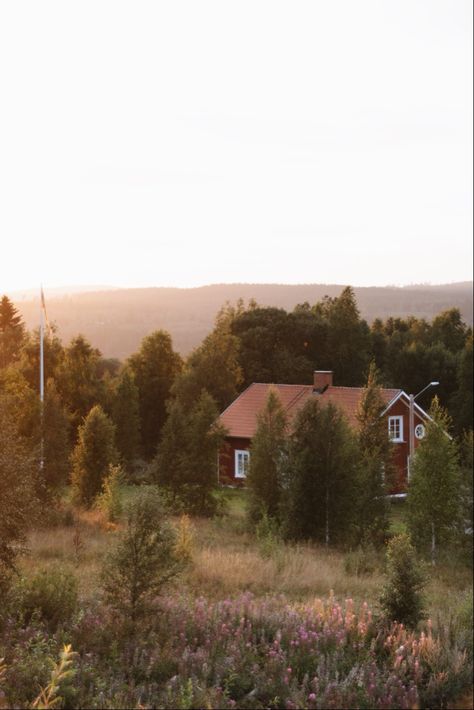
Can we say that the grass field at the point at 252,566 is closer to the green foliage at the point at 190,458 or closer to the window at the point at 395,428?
the green foliage at the point at 190,458

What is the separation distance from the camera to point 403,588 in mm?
8172

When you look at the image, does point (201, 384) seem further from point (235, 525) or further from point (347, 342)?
point (235, 525)

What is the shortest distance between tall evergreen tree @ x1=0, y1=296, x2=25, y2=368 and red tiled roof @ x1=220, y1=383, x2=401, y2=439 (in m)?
2.85

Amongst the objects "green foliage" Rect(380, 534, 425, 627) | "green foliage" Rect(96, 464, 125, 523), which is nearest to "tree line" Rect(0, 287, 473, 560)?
"green foliage" Rect(96, 464, 125, 523)

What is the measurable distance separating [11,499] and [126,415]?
Answer: 151 inches

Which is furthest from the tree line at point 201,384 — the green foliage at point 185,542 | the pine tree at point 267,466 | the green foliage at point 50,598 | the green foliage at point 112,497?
the green foliage at point 50,598

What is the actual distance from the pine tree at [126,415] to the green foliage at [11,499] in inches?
117

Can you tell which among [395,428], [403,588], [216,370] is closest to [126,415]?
[216,370]

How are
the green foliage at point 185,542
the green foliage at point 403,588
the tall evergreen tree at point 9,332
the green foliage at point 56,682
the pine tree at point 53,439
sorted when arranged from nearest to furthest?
the green foliage at point 56,682, the green foliage at point 403,588, the tall evergreen tree at point 9,332, the green foliage at point 185,542, the pine tree at point 53,439

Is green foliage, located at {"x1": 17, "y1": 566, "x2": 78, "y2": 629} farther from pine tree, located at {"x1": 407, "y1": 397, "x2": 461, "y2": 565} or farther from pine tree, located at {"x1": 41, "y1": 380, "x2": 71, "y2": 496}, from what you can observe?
pine tree, located at {"x1": 407, "y1": 397, "x2": 461, "y2": 565}

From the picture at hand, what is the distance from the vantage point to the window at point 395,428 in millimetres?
9266

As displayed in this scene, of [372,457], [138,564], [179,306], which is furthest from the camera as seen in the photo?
[179,306]

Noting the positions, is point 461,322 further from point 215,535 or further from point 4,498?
point 4,498

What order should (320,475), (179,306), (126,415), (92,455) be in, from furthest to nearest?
1. (126,415)
2. (92,455)
3. (179,306)
4. (320,475)
